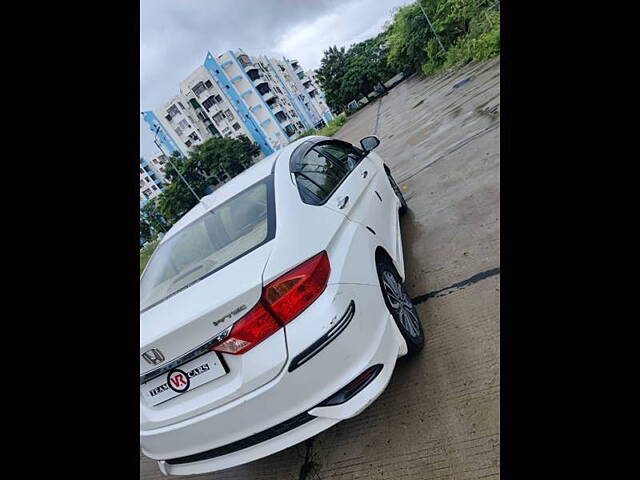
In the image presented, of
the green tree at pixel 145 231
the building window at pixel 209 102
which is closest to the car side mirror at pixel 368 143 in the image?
the green tree at pixel 145 231

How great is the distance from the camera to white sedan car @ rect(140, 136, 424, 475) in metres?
1.51

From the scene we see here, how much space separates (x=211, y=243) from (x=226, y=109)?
52431mm

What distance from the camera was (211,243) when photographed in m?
2.18

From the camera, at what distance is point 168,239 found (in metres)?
2.56

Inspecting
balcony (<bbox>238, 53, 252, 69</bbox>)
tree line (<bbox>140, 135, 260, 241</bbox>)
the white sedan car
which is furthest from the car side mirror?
balcony (<bbox>238, 53, 252, 69</bbox>)

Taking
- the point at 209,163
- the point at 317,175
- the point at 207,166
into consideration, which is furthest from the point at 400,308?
the point at 207,166

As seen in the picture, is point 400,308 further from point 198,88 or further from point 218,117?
point 198,88
